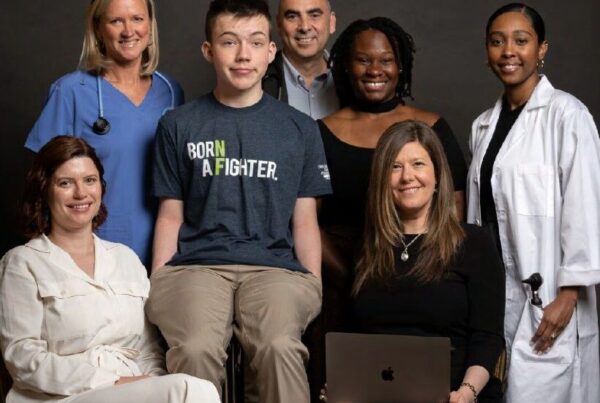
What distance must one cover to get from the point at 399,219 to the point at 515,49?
2.35 ft

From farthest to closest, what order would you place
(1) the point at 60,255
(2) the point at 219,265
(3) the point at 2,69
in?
(3) the point at 2,69 → (2) the point at 219,265 → (1) the point at 60,255

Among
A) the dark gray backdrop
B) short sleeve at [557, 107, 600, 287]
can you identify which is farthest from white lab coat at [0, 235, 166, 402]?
the dark gray backdrop

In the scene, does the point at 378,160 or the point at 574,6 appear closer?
the point at 378,160

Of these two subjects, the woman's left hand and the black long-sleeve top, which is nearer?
the black long-sleeve top

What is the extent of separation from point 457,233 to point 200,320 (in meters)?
0.78

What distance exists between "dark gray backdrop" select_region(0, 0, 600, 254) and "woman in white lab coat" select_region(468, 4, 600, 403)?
1.11 m

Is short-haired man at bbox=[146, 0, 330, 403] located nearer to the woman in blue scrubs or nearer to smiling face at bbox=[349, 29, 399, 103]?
the woman in blue scrubs

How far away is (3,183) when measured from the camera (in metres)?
4.89

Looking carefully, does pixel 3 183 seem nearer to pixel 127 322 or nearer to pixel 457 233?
pixel 127 322

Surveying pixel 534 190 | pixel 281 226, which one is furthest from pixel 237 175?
pixel 534 190

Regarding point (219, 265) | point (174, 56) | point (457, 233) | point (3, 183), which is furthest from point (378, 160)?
point (3, 183)

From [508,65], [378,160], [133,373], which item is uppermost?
[508,65]

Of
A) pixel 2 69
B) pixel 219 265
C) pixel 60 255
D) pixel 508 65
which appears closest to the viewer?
pixel 60 255

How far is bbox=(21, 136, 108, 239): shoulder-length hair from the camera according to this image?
11.0ft
